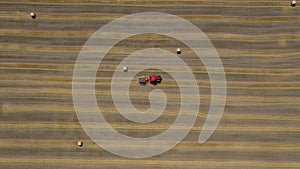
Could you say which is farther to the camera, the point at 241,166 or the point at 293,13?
the point at 293,13

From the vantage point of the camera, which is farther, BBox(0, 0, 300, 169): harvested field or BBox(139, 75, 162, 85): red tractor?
BBox(139, 75, 162, 85): red tractor

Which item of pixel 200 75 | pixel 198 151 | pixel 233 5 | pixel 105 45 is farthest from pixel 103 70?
pixel 233 5

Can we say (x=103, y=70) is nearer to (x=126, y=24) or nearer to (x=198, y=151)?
(x=126, y=24)

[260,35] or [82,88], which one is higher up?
[260,35]

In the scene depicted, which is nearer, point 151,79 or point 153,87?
point 151,79

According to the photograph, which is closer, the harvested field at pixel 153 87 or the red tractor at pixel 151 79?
the harvested field at pixel 153 87

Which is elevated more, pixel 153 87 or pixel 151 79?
pixel 151 79

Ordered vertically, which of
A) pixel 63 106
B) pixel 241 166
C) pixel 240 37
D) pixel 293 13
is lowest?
pixel 241 166
